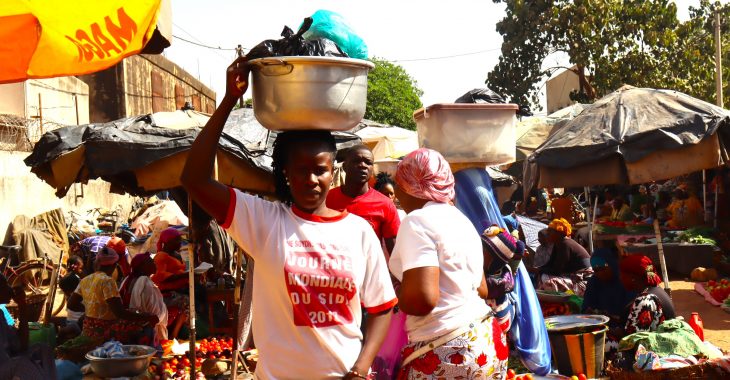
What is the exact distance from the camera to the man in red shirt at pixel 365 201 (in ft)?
17.7

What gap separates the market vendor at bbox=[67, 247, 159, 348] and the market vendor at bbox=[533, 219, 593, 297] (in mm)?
4104

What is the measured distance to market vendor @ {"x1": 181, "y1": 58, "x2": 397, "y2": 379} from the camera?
260cm

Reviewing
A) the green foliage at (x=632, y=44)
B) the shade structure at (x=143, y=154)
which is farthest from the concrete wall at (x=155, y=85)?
the shade structure at (x=143, y=154)

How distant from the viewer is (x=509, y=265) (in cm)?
608

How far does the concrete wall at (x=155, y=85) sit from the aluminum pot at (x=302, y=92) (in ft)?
65.3

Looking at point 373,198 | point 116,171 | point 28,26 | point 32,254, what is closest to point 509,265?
point 373,198

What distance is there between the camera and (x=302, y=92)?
2883 millimetres

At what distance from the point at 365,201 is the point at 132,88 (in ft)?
70.7

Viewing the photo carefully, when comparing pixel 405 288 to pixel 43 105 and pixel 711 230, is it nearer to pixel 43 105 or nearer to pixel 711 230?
pixel 711 230

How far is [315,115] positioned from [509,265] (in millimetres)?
3528

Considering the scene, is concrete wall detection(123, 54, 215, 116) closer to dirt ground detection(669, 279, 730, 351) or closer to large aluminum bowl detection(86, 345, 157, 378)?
dirt ground detection(669, 279, 730, 351)

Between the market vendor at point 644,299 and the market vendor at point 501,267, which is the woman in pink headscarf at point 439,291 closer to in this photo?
the market vendor at point 501,267

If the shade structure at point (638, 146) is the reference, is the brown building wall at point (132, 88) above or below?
above

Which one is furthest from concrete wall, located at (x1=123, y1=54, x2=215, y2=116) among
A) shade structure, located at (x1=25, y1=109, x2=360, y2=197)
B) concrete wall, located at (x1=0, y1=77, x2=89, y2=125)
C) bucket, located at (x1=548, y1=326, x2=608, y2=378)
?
bucket, located at (x1=548, y1=326, x2=608, y2=378)
